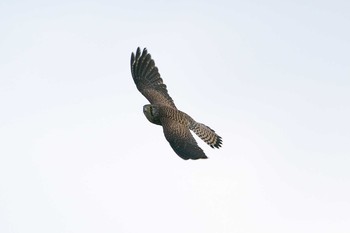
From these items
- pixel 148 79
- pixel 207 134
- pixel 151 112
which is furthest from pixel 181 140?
pixel 148 79

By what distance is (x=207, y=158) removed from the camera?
24.4m

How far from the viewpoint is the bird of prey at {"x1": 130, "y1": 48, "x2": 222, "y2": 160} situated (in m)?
26.0

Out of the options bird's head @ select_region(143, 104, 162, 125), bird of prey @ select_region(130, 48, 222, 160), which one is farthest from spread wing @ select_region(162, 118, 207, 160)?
bird's head @ select_region(143, 104, 162, 125)

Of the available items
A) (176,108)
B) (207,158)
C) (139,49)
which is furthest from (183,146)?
(139,49)

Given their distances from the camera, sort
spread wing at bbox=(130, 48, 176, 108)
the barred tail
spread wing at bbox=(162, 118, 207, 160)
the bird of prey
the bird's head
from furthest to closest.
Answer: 1. spread wing at bbox=(130, 48, 176, 108)
2. the bird's head
3. the barred tail
4. the bird of prey
5. spread wing at bbox=(162, 118, 207, 160)

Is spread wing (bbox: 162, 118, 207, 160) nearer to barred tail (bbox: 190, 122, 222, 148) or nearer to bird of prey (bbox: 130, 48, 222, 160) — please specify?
bird of prey (bbox: 130, 48, 222, 160)

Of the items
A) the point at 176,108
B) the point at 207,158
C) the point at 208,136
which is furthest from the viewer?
the point at 176,108

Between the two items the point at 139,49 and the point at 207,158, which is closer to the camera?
the point at 207,158

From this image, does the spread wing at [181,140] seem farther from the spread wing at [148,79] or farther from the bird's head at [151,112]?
the spread wing at [148,79]

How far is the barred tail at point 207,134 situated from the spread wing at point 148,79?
9.30ft

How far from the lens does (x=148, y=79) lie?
1248 inches

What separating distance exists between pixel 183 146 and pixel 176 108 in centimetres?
471

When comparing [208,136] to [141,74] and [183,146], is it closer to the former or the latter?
[183,146]

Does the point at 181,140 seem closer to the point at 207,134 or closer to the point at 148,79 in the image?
the point at 207,134
